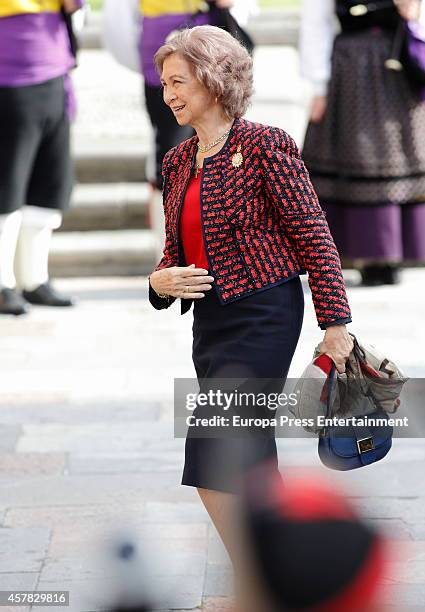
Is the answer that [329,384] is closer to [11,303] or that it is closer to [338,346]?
[338,346]

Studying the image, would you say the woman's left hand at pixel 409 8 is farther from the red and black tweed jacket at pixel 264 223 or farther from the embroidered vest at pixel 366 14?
the red and black tweed jacket at pixel 264 223

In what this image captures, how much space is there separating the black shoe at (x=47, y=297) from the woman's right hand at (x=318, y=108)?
63.8 inches

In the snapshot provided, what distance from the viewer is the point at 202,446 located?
8.55 feet

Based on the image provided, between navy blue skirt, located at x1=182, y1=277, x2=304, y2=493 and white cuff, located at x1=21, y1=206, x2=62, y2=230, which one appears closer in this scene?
navy blue skirt, located at x1=182, y1=277, x2=304, y2=493

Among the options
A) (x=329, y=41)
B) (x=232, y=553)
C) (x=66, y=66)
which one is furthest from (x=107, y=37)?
(x=232, y=553)

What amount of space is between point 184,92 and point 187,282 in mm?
426

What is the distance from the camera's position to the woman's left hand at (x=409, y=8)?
590cm

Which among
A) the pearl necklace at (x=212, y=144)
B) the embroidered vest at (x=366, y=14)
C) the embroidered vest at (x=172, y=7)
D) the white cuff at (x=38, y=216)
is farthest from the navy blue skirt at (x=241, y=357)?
the embroidered vest at (x=366, y=14)

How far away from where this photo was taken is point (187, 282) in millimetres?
2643

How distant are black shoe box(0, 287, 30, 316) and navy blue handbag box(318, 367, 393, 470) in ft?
11.8

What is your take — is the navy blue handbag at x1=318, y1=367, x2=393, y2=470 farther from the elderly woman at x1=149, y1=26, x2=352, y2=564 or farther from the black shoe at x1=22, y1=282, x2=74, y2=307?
the black shoe at x1=22, y1=282, x2=74, y2=307

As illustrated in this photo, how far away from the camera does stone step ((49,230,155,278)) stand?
6.88 meters

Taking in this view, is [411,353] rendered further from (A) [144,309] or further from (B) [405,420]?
(A) [144,309]

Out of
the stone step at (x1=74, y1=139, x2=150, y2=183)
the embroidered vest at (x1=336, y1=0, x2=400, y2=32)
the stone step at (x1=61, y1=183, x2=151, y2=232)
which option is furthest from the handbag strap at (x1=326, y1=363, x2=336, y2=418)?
the stone step at (x1=74, y1=139, x2=150, y2=183)
